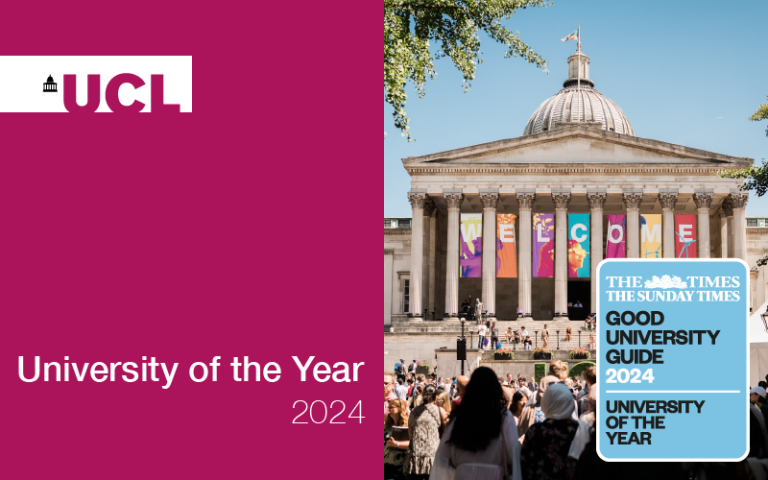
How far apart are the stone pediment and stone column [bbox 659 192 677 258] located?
75.2 inches

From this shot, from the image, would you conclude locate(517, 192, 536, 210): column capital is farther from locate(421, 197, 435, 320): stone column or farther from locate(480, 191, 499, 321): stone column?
locate(421, 197, 435, 320): stone column

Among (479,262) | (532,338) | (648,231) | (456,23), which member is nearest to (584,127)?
(648,231)

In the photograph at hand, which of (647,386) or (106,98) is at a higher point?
(106,98)

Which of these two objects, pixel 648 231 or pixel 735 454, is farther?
pixel 648 231

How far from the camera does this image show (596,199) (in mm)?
46281

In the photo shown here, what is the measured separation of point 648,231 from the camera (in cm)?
4509

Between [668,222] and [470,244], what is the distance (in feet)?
38.2

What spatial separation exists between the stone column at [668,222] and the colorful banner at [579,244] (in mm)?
4548

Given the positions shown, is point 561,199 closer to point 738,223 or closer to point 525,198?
point 525,198

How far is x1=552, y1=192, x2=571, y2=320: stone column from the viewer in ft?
148

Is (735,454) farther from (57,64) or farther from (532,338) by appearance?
(532,338)

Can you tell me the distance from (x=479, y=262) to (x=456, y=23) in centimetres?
3339

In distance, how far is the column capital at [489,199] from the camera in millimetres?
46438

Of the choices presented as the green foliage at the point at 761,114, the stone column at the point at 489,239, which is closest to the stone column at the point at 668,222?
the stone column at the point at 489,239
